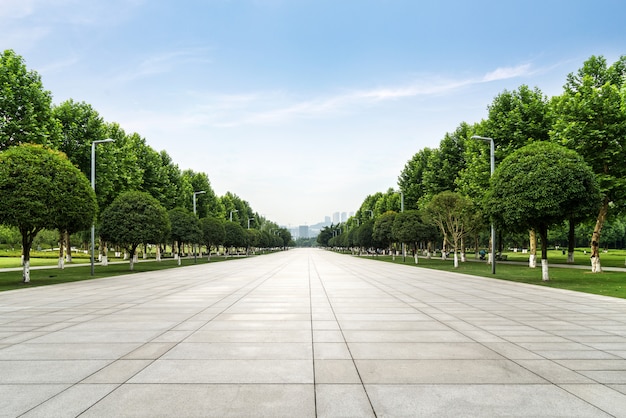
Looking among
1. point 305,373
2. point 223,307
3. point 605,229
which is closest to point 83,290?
point 223,307

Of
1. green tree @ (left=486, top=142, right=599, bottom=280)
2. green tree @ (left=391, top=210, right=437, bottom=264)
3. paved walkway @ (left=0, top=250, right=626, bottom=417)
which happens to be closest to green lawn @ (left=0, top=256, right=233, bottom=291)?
paved walkway @ (left=0, top=250, right=626, bottom=417)

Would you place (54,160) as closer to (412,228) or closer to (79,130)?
(79,130)

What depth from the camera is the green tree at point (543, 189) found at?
2055 cm

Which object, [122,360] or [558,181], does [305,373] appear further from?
[558,181]

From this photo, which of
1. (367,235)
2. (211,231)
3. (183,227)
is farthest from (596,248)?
(367,235)

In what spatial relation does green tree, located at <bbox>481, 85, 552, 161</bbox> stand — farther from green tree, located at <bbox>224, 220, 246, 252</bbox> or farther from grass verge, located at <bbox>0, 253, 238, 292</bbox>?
green tree, located at <bbox>224, 220, 246, 252</bbox>

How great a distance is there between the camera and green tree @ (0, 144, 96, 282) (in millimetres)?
21016

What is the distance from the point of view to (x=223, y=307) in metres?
13.8

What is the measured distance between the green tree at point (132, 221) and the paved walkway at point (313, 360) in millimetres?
19494

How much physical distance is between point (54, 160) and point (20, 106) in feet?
33.8

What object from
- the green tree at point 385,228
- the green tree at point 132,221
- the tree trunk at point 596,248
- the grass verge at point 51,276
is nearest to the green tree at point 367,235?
the green tree at point 385,228

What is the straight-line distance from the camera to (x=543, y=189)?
2062cm

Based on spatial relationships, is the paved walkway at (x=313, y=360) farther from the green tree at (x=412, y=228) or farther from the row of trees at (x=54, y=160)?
the green tree at (x=412, y=228)

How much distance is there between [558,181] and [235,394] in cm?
2004
